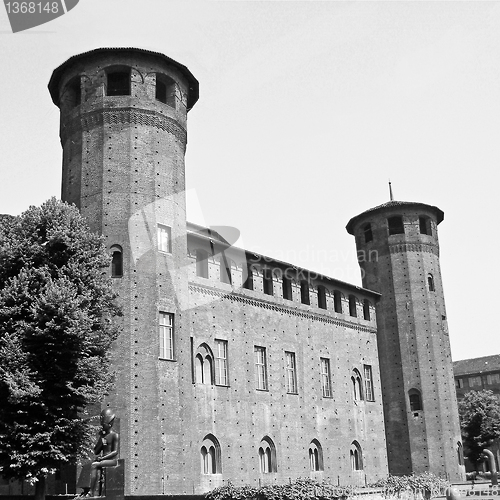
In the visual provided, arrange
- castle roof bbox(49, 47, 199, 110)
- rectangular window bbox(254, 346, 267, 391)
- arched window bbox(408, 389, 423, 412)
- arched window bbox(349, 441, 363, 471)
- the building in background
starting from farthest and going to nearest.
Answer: the building in background, arched window bbox(408, 389, 423, 412), arched window bbox(349, 441, 363, 471), rectangular window bbox(254, 346, 267, 391), castle roof bbox(49, 47, 199, 110)

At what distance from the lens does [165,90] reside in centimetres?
2659

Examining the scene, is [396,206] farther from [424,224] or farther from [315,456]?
[315,456]

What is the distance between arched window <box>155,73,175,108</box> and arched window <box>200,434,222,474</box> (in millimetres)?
13211

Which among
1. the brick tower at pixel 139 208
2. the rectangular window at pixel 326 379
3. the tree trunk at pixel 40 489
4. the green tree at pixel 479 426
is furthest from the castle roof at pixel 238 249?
the green tree at pixel 479 426

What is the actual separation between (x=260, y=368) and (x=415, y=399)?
12.5 meters

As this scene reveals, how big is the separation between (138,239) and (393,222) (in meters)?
21.6

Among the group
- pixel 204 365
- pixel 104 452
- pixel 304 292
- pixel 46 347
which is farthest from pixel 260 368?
pixel 104 452

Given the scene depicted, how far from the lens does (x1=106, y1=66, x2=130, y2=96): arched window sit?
83.9 ft

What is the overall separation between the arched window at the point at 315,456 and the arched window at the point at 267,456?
273cm

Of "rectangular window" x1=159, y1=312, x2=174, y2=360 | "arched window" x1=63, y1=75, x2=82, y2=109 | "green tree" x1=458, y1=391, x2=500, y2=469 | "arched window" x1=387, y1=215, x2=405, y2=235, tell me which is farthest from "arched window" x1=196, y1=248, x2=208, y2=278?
"green tree" x1=458, y1=391, x2=500, y2=469

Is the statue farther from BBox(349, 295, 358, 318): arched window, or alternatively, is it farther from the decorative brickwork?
BBox(349, 295, 358, 318): arched window

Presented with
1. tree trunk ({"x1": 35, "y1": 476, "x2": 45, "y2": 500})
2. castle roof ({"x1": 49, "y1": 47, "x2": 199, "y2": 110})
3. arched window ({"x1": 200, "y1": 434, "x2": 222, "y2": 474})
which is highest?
castle roof ({"x1": 49, "y1": 47, "x2": 199, "y2": 110})

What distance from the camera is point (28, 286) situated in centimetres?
1856

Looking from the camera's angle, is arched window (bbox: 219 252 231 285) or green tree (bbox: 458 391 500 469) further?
green tree (bbox: 458 391 500 469)
